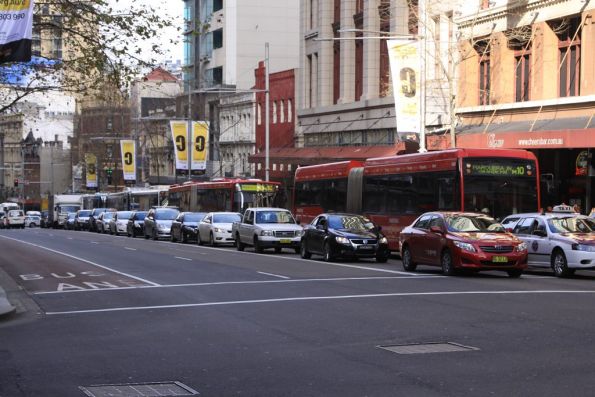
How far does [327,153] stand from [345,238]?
2846 cm

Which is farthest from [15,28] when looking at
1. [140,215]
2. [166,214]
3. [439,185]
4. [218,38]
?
[218,38]

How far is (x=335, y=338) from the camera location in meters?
13.5

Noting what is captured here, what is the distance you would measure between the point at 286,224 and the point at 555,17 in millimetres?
12886

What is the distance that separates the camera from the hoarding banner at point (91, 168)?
90175 millimetres

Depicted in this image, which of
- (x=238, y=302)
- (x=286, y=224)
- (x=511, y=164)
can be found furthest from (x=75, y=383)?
(x=286, y=224)

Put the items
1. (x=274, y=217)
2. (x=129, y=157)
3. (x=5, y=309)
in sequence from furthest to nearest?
(x=129, y=157) → (x=274, y=217) → (x=5, y=309)

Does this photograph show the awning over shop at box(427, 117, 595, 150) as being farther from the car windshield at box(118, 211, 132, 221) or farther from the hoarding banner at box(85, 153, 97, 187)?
the hoarding banner at box(85, 153, 97, 187)

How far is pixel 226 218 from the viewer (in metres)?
45.7

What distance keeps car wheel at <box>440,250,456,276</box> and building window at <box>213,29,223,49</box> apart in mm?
67874

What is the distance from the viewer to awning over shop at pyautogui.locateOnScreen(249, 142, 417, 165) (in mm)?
51625

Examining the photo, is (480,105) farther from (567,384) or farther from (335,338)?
(567,384)

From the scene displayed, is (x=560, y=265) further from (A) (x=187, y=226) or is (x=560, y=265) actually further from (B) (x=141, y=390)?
(A) (x=187, y=226)

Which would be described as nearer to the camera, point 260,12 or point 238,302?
point 238,302

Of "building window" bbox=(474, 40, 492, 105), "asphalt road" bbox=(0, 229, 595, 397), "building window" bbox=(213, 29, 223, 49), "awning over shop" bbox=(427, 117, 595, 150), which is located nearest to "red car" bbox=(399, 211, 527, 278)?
"asphalt road" bbox=(0, 229, 595, 397)
